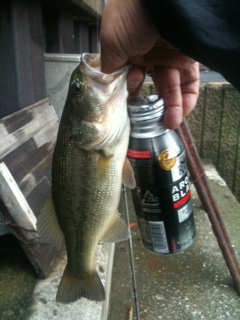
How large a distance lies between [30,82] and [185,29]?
1409 mm

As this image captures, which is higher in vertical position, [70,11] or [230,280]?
[70,11]

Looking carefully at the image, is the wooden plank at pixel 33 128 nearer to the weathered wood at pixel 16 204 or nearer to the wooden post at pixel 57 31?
the weathered wood at pixel 16 204

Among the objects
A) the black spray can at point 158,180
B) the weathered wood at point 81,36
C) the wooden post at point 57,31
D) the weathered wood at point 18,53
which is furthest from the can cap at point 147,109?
the weathered wood at point 81,36

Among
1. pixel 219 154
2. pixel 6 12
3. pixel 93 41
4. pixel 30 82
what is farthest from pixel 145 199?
pixel 93 41

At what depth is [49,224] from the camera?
1.50 m

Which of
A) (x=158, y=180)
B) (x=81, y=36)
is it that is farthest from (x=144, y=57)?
(x=81, y=36)

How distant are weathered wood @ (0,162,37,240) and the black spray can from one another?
1.63 ft

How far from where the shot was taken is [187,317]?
224 cm

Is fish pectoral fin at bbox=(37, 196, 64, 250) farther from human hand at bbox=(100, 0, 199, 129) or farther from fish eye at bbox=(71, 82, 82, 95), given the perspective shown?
human hand at bbox=(100, 0, 199, 129)

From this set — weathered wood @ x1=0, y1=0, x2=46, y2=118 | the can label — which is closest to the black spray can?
the can label

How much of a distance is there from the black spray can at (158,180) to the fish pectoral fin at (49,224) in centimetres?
49

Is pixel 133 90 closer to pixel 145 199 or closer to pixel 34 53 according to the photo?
pixel 145 199

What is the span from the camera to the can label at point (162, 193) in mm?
1839

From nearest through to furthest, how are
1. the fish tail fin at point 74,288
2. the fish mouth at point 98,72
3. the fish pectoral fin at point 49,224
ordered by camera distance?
the fish mouth at point 98,72 → the fish pectoral fin at point 49,224 → the fish tail fin at point 74,288
